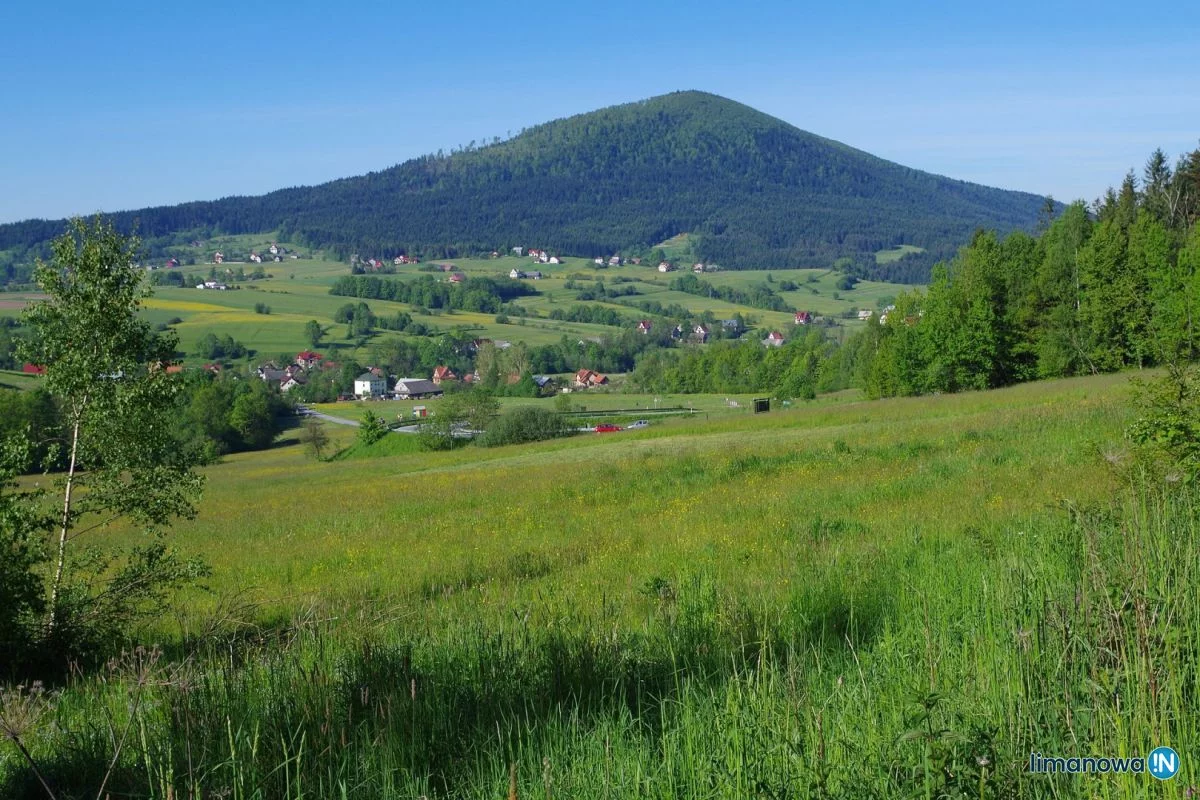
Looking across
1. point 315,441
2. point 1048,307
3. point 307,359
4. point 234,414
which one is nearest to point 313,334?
point 307,359

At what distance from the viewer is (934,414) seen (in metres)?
38.2

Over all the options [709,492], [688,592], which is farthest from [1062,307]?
[688,592]

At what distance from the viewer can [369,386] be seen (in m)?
133

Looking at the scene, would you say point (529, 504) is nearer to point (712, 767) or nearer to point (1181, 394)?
point (1181, 394)

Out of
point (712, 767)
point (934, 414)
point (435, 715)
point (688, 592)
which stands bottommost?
point (934, 414)

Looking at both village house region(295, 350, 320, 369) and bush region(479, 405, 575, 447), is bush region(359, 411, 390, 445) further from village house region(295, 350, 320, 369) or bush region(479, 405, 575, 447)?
village house region(295, 350, 320, 369)

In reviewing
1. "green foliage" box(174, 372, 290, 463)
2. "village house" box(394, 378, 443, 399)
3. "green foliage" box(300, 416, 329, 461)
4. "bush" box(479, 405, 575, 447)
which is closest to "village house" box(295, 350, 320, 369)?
"village house" box(394, 378, 443, 399)

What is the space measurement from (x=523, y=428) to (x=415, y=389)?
67.1 m

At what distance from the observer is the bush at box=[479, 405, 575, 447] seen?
227 feet

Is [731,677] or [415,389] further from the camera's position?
[415,389]

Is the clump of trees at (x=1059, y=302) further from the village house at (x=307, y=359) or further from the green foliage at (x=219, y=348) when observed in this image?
the green foliage at (x=219, y=348)

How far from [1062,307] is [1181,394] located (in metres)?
61.6

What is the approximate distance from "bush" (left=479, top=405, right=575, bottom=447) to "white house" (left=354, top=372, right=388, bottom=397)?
64702mm

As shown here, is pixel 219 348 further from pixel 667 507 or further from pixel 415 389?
pixel 667 507
